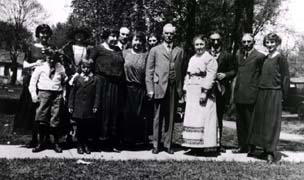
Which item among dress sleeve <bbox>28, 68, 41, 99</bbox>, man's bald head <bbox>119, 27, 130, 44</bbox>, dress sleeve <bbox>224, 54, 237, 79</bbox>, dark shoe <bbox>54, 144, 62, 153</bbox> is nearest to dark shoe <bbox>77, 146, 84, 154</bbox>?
dark shoe <bbox>54, 144, 62, 153</bbox>

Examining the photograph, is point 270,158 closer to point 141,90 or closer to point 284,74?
point 284,74

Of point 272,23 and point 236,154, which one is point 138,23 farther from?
point 236,154

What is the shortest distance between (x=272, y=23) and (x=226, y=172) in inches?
1352

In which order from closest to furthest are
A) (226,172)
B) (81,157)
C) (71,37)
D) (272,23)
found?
(226,172)
(81,157)
(71,37)
(272,23)

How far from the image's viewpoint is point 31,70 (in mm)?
7492

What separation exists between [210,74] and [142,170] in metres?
2.24

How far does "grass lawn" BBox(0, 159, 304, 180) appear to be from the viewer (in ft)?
18.6

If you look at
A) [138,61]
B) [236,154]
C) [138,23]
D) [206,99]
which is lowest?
[236,154]

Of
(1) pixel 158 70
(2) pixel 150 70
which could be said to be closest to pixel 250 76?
(1) pixel 158 70

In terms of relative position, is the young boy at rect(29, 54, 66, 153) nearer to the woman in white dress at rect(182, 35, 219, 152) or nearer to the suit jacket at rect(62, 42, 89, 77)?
the suit jacket at rect(62, 42, 89, 77)

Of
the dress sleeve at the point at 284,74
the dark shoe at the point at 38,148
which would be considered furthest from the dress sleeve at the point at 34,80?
the dress sleeve at the point at 284,74

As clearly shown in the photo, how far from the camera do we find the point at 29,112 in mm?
7598

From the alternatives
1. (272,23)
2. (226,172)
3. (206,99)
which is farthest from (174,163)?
(272,23)

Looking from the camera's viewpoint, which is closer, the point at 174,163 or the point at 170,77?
the point at 174,163
